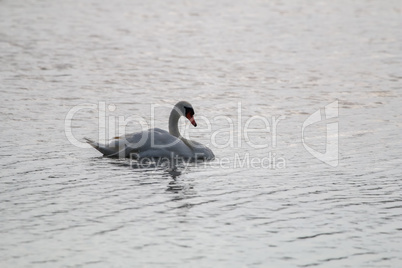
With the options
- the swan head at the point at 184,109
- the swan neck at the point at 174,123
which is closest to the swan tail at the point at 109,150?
the swan neck at the point at 174,123

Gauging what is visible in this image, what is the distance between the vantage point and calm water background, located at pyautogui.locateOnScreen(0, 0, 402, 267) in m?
9.27

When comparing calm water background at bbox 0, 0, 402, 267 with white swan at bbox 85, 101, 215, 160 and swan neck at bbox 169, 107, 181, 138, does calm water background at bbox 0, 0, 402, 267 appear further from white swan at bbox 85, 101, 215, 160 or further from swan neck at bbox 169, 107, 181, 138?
swan neck at bbox 169, 107, 181, 138

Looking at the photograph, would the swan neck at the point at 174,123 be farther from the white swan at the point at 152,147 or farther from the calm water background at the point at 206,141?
the calm water background at the point at 206,141

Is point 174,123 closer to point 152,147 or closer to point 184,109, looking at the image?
point 184,109

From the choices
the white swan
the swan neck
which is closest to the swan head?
the swan neck

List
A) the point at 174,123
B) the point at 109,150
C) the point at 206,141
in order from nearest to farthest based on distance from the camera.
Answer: the point at 109,150, the point at 174,123, the point at 206,141

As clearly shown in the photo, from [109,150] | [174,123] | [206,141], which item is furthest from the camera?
[206,141]

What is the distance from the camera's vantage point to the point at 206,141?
14.6 meters

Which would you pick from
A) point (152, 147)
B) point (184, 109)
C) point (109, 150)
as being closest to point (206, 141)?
point (184, 109)

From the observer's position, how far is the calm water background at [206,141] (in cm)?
927

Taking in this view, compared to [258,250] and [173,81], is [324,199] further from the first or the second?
[173,81]

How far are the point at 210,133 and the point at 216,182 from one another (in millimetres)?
3232

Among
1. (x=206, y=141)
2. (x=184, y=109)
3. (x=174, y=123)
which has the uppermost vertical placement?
(x=184, y=109)

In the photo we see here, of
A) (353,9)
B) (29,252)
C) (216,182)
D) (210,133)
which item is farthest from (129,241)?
(353,9)
